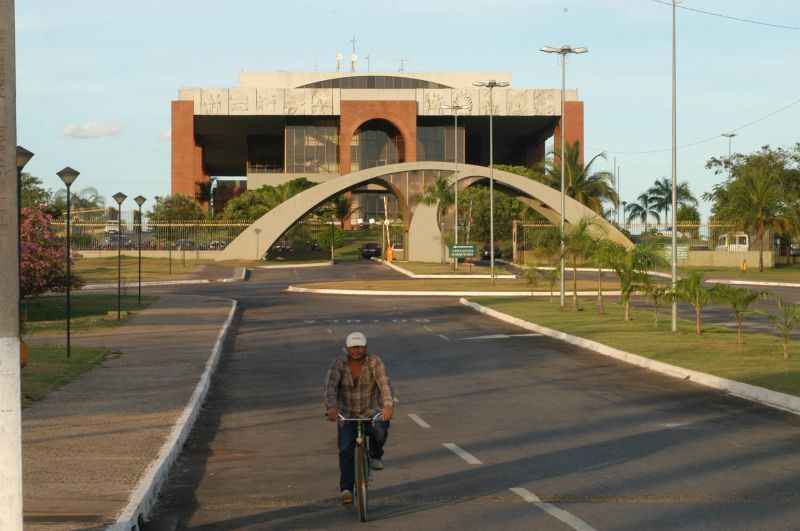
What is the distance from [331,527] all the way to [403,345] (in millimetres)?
18401

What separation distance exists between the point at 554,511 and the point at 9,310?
473 cm

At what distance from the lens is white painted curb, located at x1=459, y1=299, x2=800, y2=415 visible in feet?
55.6

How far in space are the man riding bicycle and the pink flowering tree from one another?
1028 inches

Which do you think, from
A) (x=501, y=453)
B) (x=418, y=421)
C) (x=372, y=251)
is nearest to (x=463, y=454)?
(x=501, y=453)

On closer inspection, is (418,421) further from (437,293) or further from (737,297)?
(437,293)

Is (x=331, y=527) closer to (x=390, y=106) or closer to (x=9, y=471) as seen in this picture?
(x=9, y=471)

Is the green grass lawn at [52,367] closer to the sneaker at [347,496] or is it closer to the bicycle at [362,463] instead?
the sneaker at [347,496]

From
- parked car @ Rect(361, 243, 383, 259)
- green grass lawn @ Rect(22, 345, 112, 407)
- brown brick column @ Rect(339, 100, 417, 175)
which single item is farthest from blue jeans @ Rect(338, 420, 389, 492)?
brown brick column @ Rect(339, 100, 417, 175)

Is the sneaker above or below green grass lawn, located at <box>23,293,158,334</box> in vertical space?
above

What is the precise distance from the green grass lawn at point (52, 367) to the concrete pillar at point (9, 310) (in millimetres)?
9339

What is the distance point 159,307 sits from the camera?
130 ft

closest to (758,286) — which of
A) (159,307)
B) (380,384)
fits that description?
(159,307)

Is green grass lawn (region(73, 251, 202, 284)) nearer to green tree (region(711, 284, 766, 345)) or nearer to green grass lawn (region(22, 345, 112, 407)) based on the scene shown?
green grass lawn (region(22, 345, 112, 407))

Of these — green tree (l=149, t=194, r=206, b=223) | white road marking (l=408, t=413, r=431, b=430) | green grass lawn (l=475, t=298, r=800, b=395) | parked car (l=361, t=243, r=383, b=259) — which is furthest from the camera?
green tree (l=149, t=194, r=206, b=223)
